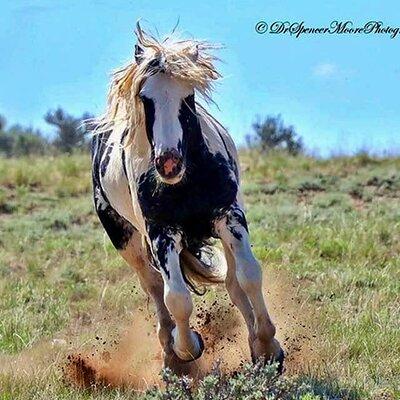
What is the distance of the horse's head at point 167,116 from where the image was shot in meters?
5.50

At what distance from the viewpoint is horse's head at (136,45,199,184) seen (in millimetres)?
5500

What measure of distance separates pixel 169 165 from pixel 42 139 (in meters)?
25.5

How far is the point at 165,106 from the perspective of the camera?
5734 mm

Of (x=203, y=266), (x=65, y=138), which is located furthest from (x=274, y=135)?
(x=203, y=266)

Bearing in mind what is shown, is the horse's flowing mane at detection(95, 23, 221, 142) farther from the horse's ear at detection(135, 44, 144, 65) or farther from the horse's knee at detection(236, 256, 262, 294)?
the horse's knee at detection(236, 256, 262, 294)

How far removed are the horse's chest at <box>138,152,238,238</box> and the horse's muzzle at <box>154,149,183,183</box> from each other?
498 mm

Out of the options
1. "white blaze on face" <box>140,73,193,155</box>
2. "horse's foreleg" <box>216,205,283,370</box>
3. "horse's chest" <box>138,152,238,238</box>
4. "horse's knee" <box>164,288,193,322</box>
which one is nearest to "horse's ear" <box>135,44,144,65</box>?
"white blaze on face" <box>140,73,193,155</box>

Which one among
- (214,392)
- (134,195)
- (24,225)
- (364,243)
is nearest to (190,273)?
(134,195)

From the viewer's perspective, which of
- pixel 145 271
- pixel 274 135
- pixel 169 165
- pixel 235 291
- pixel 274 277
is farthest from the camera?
pixel 274 135

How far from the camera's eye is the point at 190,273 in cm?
712

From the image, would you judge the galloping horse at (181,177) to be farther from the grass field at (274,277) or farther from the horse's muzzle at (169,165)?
the grass field at (274,277)

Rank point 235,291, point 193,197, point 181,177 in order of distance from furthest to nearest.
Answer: point 235,291 < point 193,197 < point 181,177

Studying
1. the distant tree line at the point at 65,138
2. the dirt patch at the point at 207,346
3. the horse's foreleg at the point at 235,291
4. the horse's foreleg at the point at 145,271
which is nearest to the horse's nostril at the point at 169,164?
the horse's foreleg at the point at 235,291

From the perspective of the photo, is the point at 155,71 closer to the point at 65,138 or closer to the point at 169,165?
the point at 169,165
